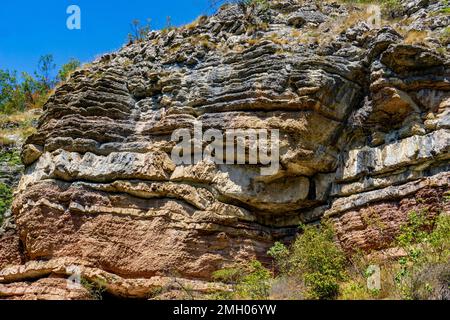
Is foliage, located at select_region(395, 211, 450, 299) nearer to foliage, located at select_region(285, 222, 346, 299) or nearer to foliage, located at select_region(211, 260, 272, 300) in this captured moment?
foliage, located at select_region(285, 222, 346, 299)

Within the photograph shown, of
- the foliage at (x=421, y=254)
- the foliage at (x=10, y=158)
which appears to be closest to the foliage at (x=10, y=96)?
the foliage at (x=10, y=158)

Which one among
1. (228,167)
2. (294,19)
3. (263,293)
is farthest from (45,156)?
(294,19)

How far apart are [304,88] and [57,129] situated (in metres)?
6.94

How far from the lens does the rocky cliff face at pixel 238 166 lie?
1403 cm

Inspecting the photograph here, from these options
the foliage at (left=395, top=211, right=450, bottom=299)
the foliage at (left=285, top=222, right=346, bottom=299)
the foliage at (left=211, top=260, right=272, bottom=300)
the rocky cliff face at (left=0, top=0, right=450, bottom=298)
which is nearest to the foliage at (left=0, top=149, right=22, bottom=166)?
the rocky cliff face at (left=0, top=0, right=450, bottom=298)

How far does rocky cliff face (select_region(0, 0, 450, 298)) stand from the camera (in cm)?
1403

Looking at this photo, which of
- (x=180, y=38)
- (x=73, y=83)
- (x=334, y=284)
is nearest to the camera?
(x=334, y=284)

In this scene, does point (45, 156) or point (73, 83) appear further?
point (73, 83)

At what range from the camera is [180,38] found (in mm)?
18234

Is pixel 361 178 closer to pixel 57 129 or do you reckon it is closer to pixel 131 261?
pixel 131 261

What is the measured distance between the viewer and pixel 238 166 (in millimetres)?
14906

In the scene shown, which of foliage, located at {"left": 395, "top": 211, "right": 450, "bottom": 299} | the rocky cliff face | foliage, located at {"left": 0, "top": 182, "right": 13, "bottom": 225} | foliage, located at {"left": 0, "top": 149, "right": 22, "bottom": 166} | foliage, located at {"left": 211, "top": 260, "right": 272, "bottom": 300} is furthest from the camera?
foliage, located at {"left": 0, "top": 149, "right": 22, "bottom": 166}

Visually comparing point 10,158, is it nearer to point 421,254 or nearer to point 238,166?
point 238,166

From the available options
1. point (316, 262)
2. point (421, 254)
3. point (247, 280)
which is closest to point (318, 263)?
point (316, 262)
